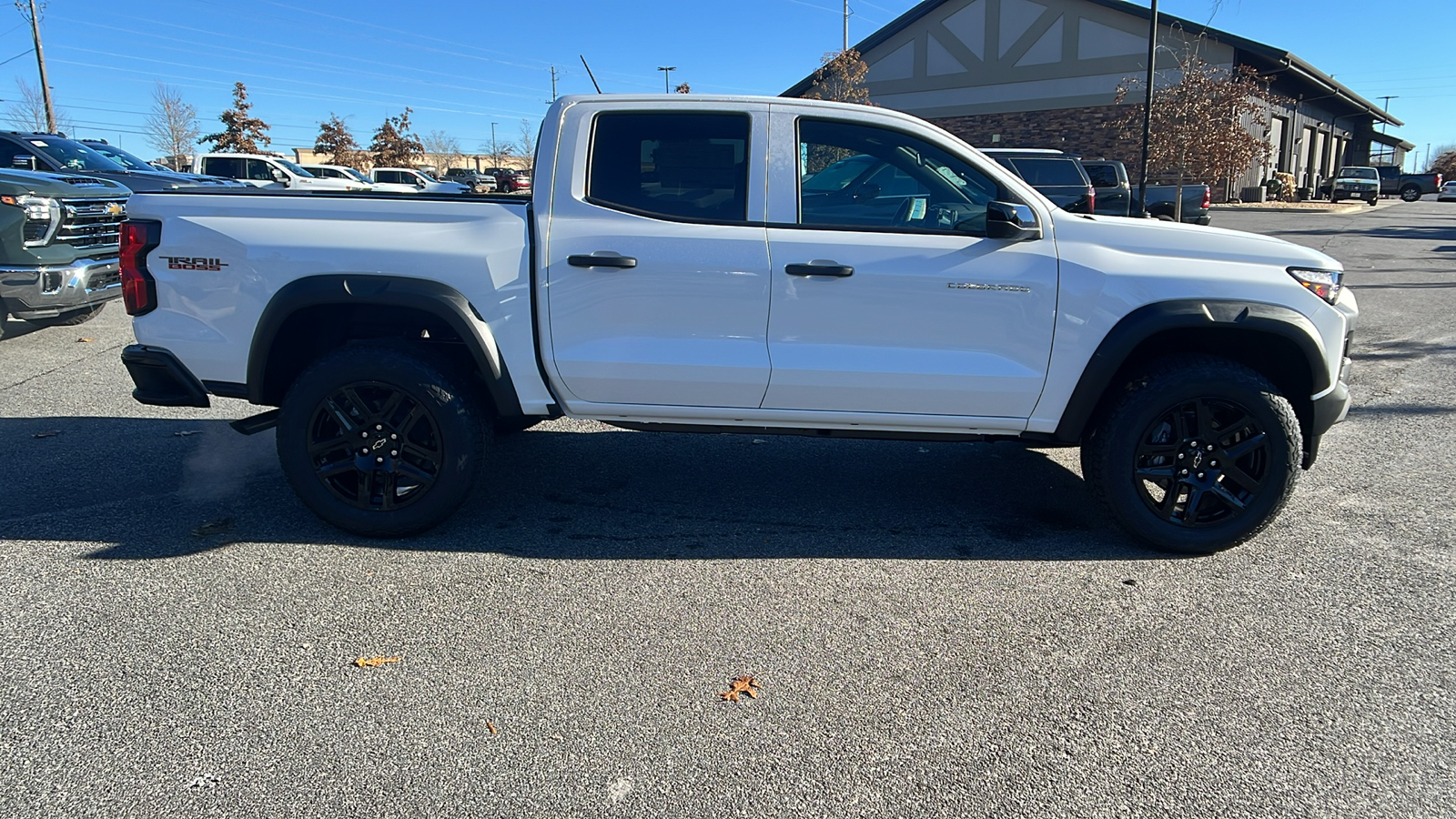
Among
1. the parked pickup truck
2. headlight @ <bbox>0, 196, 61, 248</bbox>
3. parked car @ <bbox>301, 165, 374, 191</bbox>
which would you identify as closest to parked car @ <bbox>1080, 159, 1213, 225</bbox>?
the parked pickup truck

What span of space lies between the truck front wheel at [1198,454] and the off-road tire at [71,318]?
8.16m

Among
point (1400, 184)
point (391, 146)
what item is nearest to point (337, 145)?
point (391, 146)

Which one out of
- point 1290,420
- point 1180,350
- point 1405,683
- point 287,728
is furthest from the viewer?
point 1180,350

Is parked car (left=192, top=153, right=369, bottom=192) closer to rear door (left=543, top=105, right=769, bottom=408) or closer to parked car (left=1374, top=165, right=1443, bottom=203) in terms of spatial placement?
rear door (left=543, top=105, right=769, bottom=408)

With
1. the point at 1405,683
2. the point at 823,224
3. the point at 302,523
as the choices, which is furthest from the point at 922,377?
the point at 302,523

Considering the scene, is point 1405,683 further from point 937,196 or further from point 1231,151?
point 1231,151

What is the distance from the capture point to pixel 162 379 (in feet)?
13.6

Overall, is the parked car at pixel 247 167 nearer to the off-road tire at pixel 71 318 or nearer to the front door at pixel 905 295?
the off-road tire at pixel 71 318

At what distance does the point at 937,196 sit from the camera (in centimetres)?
407

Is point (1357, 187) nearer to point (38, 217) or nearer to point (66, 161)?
point (66, 161)

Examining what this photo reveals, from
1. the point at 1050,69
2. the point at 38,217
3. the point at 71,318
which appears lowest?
the point at 71,318

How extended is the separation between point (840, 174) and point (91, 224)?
23.8 feet

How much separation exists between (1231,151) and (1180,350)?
29.5 meters

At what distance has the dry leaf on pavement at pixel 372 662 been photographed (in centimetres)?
313
